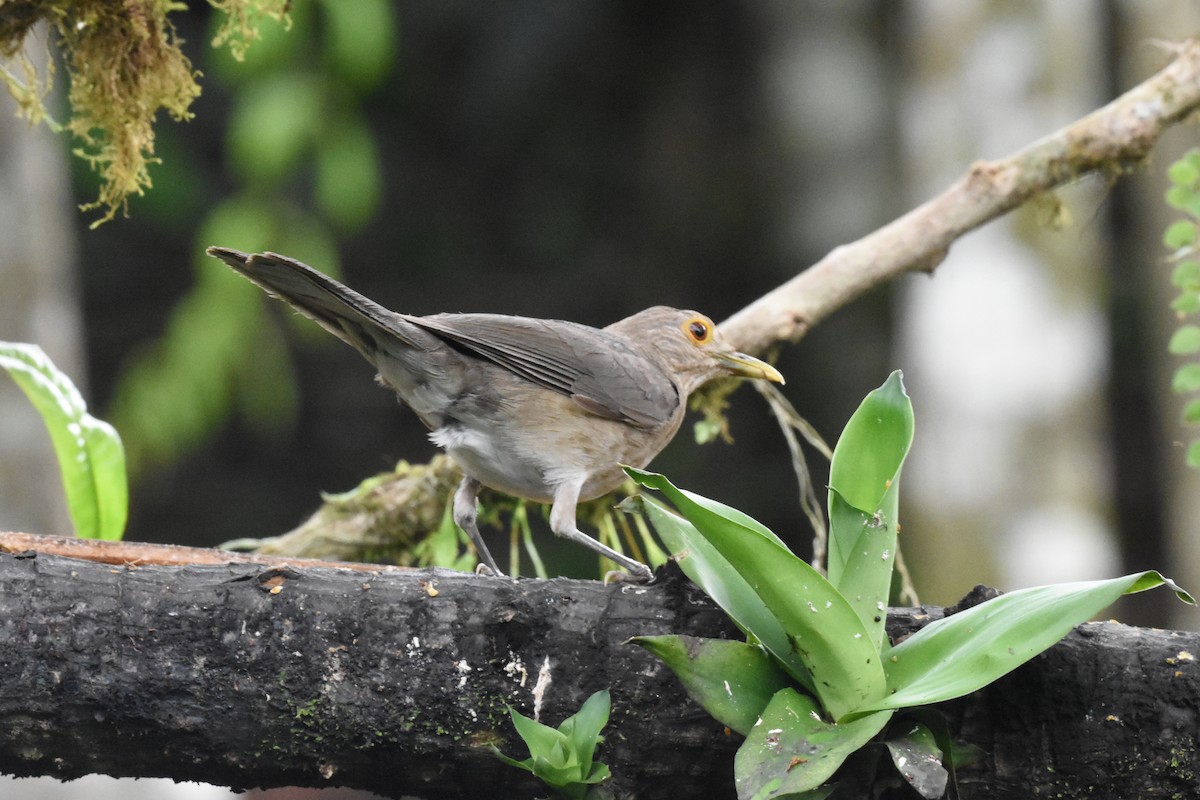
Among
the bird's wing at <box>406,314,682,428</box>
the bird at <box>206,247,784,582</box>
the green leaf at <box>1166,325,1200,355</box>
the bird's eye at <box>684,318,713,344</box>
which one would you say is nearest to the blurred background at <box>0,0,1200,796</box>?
the bird's eye at <box>684,318,713,344</box>

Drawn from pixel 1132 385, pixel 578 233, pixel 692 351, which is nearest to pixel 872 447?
pixel 692 351

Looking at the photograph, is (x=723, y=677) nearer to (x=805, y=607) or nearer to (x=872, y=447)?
(x=805, y=607)

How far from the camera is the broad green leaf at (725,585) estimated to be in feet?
7.29

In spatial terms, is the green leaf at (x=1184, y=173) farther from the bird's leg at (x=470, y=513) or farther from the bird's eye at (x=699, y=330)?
the bird's leg at (x=470, y=513)

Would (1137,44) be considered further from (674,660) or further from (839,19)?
(674,660)

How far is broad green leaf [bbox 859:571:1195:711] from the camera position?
79.4 inches

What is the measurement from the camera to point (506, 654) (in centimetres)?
236

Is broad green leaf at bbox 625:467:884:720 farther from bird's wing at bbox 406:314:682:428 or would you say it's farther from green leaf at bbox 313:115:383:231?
green leaf at bbox 313:115:383:231

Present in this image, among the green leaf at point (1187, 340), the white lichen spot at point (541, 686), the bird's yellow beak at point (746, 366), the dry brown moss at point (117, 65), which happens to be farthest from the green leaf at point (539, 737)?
the bird's yellow beak at point (746, 366)

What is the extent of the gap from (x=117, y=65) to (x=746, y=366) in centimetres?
222

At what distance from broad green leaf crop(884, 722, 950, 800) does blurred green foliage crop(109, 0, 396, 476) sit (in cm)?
458

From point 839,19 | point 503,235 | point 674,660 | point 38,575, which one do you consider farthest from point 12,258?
point 839,19

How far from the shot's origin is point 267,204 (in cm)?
680

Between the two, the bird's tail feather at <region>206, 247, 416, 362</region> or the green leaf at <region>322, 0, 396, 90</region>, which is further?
the green leaf at <region>322, 0, 396, 90</region>
